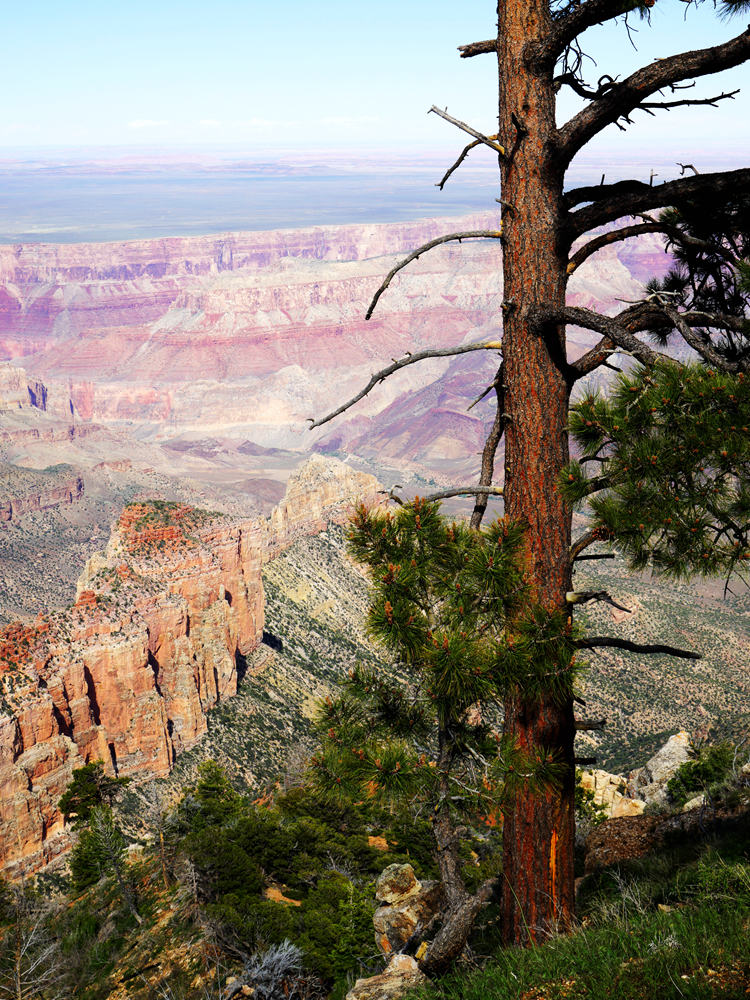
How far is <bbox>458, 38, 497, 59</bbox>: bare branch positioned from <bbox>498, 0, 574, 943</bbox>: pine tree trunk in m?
0.17

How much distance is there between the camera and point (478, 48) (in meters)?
7.01

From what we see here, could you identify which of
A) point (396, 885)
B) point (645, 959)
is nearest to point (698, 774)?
point (396, 885)

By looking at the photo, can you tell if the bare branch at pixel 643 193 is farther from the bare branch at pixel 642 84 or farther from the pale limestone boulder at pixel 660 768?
the pale limestone boulder at pixel 660 768

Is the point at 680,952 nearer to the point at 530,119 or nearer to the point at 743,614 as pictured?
the point at 530,119

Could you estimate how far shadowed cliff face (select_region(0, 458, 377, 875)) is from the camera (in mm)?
47469

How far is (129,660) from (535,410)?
57.5 metres

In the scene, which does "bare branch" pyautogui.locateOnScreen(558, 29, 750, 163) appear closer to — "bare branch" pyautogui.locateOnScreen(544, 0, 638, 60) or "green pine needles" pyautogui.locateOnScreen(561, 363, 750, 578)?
"bare branch" pyautogui.locateOnScreen(544, 0, 638, 60)

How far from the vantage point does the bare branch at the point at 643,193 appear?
6.40 metres

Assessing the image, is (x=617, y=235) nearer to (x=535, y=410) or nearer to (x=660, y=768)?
(x=535, y=410)

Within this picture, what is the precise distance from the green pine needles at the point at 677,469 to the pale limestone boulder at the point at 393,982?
4159 millimetres

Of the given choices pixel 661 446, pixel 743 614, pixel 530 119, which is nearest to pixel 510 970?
pixel 661 446

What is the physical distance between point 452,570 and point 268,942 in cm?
1015

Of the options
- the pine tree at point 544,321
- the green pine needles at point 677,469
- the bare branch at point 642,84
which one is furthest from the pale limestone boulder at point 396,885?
the bare branch at point 642,84

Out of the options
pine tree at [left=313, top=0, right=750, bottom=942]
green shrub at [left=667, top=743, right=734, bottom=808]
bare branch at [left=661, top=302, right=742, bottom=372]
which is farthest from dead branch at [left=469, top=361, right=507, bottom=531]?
green shrub at [left=667, top=743, right=734, bottom=808]
